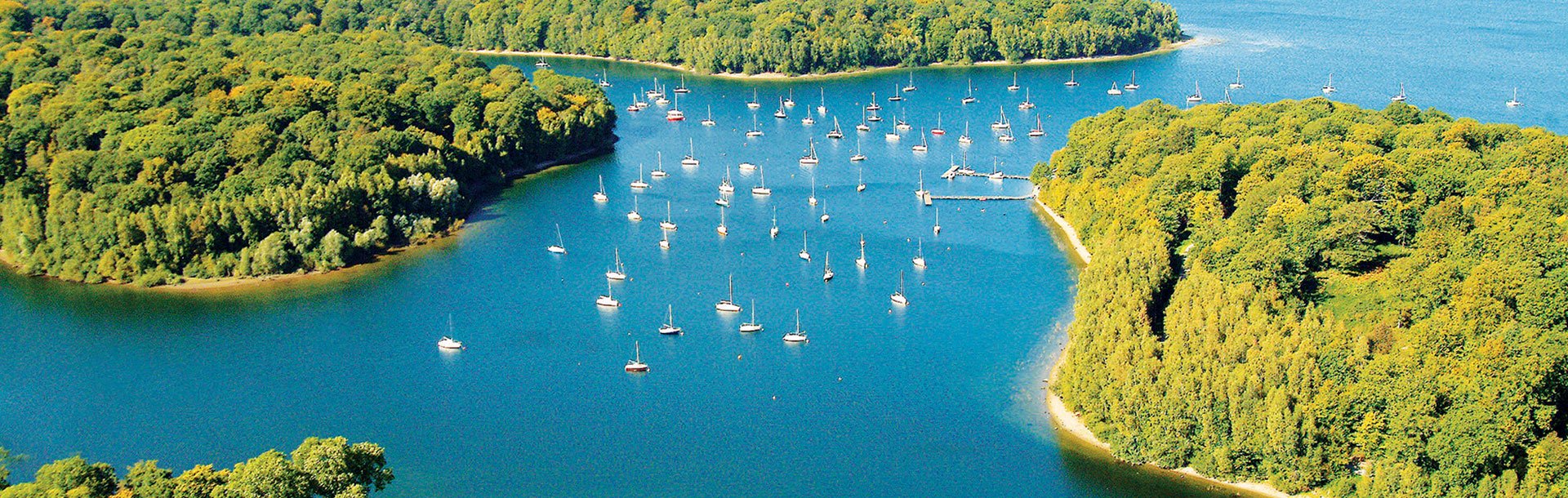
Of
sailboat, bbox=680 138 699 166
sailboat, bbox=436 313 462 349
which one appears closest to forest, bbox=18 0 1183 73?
sailboat, bbox=680 138 699 166

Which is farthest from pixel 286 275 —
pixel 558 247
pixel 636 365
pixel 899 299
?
pixel 899 299

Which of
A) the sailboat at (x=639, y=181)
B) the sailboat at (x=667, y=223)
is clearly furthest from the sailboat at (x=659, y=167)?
the sailboat at (x=667, y=223)

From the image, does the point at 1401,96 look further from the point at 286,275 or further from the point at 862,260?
the point at 286,275

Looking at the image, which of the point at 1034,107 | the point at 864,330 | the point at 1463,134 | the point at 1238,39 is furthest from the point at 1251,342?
the point at 1238,39

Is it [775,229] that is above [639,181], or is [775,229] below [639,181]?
below

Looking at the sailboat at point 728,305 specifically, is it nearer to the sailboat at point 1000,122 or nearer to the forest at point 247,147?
the forest at point 247,147

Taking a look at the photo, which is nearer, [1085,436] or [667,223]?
[1085,436]

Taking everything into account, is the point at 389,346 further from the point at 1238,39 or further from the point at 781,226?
the point at 1238,39

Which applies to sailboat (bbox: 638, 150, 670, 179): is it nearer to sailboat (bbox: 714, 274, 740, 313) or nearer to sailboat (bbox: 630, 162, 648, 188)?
sailboat (bbox: 630, 162, 648, 188)
